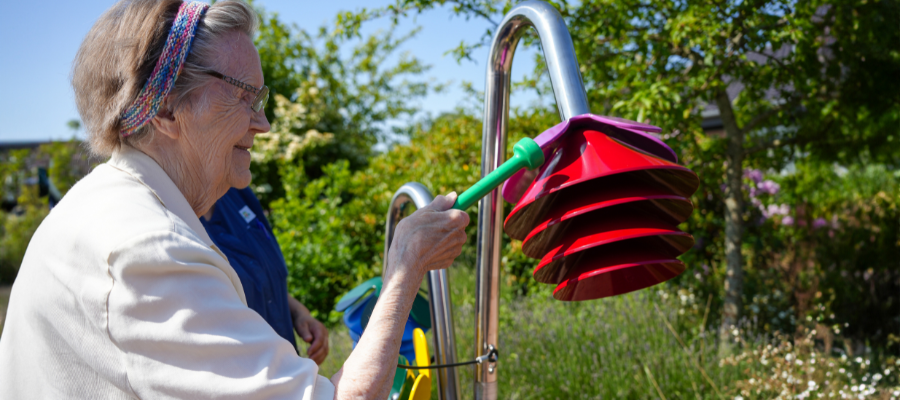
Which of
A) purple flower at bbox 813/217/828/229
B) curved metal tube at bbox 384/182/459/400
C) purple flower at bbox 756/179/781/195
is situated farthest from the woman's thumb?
purple flower at bbox 756/179/781/195

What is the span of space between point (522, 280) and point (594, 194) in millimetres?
3957

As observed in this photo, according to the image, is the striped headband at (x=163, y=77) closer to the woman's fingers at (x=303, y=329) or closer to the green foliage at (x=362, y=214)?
the woman's fingers at (x=303, y=329)

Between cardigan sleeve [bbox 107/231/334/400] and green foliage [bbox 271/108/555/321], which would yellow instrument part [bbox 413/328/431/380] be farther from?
green foliage [bbox 271/108/555/321]

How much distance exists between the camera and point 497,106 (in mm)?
1399

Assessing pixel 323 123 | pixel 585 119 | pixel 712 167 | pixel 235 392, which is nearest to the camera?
pixel 235 392

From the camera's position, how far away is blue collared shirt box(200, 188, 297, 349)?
1906 mm

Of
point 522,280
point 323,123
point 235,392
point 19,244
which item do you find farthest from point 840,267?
point 19,244

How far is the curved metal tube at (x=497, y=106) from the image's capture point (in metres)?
1.12

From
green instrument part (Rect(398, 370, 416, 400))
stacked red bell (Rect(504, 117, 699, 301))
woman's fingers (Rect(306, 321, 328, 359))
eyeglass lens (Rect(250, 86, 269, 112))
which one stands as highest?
eyeglass lens (Rect(250, 86, 269, 112))

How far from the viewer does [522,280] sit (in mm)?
4832

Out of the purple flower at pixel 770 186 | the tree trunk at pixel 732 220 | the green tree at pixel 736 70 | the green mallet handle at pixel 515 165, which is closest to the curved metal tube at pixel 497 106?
the green mallet handle at pixel 515 165

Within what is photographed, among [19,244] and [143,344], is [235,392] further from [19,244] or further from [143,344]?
[19,244]

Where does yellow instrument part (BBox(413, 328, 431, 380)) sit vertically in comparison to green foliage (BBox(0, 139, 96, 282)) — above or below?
below

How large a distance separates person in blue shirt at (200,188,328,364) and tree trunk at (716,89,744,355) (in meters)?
2.85
